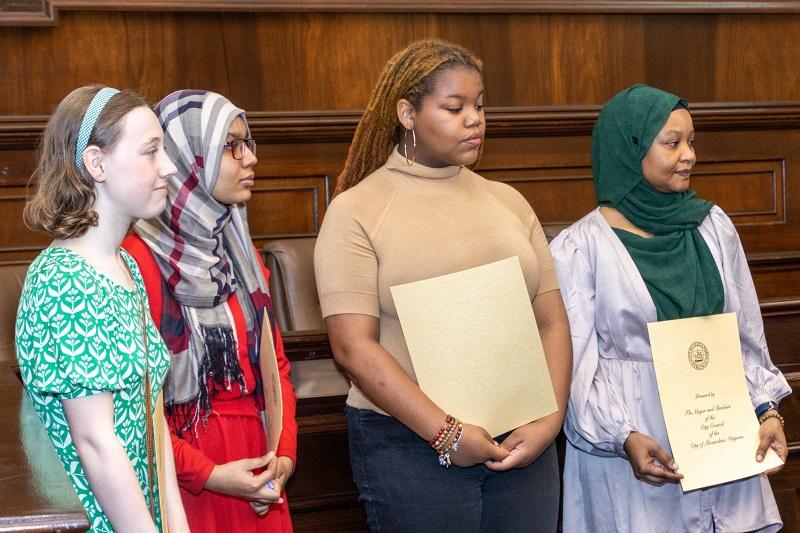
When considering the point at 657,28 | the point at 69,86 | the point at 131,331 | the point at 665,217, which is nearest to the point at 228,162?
the point at 131,331

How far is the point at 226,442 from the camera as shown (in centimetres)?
187

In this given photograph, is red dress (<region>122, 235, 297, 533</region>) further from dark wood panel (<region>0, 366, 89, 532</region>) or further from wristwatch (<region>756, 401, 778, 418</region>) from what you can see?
wristwatch (<region>756, 401, 778, 418</region>)

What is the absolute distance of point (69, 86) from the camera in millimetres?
3287

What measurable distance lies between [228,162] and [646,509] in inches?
44.2

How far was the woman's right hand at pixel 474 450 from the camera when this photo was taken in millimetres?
1900

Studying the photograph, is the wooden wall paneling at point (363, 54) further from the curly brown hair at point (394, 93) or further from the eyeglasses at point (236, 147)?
the eyeglasses at point (236, 147)

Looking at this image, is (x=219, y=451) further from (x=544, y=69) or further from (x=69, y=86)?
(x=544, y=69)

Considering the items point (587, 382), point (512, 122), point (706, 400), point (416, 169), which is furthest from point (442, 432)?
point (512, 122)

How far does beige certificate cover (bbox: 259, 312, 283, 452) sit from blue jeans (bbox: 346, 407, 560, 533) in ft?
0.61

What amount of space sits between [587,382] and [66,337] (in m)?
1.14

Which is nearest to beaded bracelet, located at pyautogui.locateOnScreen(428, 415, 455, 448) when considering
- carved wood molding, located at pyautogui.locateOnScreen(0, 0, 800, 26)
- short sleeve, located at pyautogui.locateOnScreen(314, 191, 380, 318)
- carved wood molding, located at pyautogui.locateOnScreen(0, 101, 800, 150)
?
short sleeve, located at pyautogui.locateOnScreen(314, 191, 380, 318)

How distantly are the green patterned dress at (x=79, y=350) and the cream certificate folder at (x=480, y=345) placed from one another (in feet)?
1.87

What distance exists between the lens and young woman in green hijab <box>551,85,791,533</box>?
2178 mm

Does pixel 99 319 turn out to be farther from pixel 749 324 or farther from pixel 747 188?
pixel 747 188
